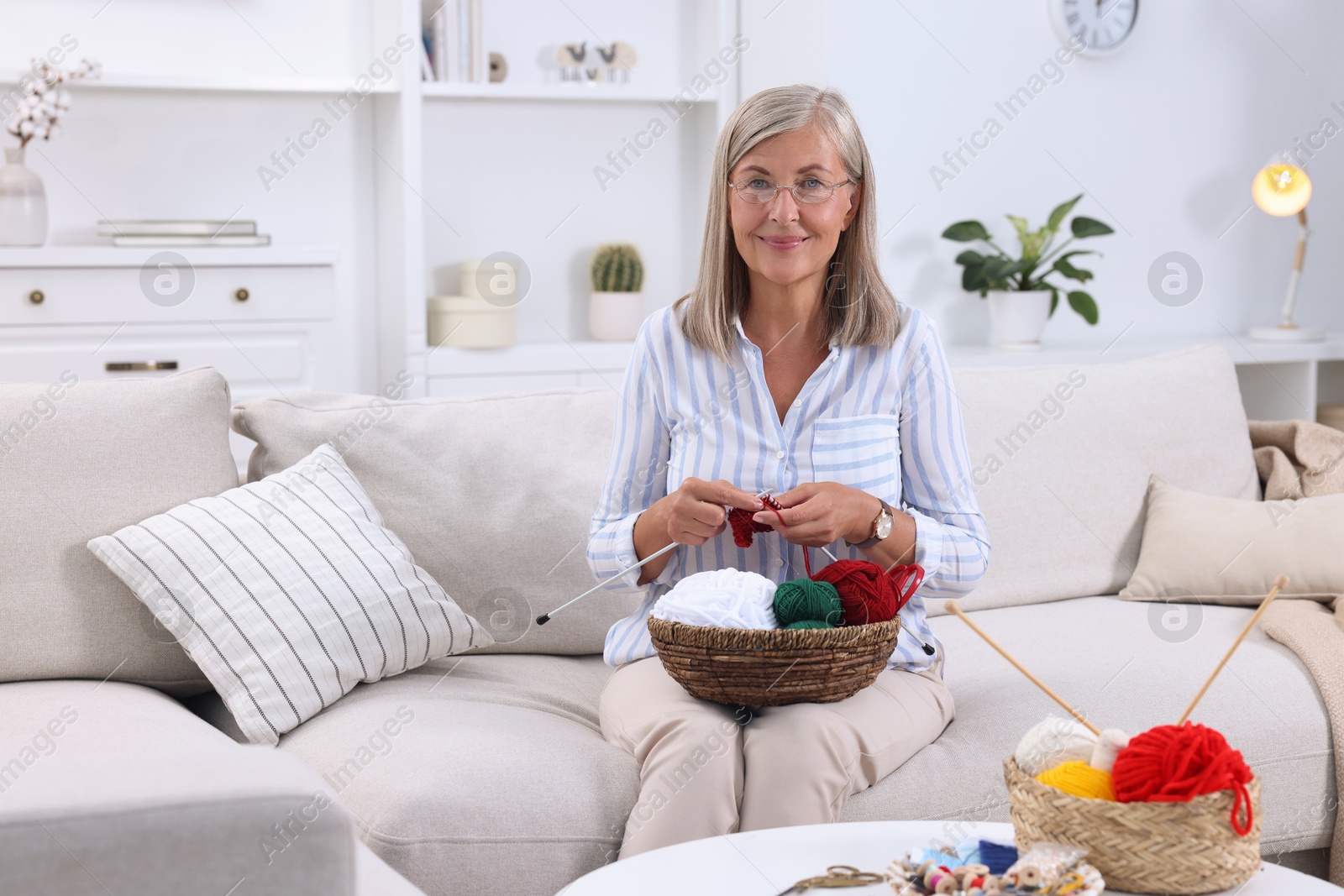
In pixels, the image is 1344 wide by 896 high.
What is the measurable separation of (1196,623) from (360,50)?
8.39ft

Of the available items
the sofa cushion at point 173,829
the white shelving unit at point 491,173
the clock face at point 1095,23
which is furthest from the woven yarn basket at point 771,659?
the clock face at point 1095,23

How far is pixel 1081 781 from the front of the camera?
0.99 meters

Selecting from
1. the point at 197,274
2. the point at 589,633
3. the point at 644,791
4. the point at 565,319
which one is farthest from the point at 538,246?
the point at 644,791

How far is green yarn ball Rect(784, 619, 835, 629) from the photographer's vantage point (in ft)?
4.28

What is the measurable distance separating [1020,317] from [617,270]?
3.63ft

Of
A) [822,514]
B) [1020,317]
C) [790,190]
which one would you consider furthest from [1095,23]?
[822,514]

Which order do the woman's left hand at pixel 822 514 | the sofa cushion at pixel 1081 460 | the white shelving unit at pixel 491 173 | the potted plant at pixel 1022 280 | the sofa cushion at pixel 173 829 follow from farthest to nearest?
the potted plant at pixel 1022 280 < the white shelving unit at pixel 491 173 < the sofa cushion at pixel 1081 460 < the woman's left hand at pixel 822 514 < the sofa cushion at pixel 173 829

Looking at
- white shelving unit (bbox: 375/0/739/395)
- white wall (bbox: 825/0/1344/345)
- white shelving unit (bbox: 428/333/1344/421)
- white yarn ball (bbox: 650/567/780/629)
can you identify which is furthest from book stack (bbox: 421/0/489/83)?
white yarn ball (bbox: 650/567/780/629)

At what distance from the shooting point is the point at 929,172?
3432mm

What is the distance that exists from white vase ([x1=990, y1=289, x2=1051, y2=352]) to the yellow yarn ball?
2.45m

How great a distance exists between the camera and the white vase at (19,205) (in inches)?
115

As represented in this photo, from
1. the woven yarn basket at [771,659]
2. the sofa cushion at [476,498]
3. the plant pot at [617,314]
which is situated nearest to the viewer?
the woven yarn basket at [771,659]

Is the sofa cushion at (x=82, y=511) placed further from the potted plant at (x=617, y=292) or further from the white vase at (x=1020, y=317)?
the white vase at (x=1020, y=317)

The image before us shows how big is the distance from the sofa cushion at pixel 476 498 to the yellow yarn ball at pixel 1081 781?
989mm
